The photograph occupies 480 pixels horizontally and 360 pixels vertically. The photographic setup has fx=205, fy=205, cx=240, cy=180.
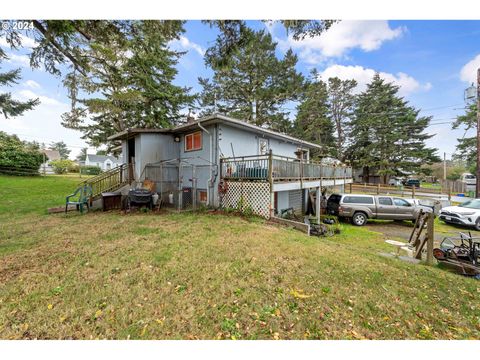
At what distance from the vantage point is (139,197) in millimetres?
8891

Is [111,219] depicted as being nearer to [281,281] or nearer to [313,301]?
[281,281]

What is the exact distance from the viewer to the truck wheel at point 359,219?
36.1 feet

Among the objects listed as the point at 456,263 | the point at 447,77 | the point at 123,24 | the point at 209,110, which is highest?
the point at 209,110

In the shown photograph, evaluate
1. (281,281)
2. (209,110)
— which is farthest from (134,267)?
(209,110)

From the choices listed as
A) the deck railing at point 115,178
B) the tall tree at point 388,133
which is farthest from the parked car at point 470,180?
the deck railing at point 115,178

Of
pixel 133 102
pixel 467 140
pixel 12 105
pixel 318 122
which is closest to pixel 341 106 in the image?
A: pixel 318 122

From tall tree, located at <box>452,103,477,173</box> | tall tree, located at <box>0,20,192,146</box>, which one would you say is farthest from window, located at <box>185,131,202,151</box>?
tall tree, located at <box>452,103,477,173</box>

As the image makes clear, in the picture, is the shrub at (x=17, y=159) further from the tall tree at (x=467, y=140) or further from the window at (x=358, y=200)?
the tall tree at (x=467, y=140)

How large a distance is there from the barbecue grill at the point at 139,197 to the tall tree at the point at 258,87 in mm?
13013

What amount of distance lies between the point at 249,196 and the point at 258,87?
50.1 ft

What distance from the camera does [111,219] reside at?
24.5 feet

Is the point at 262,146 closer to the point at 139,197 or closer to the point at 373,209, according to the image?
the point at 139,197
